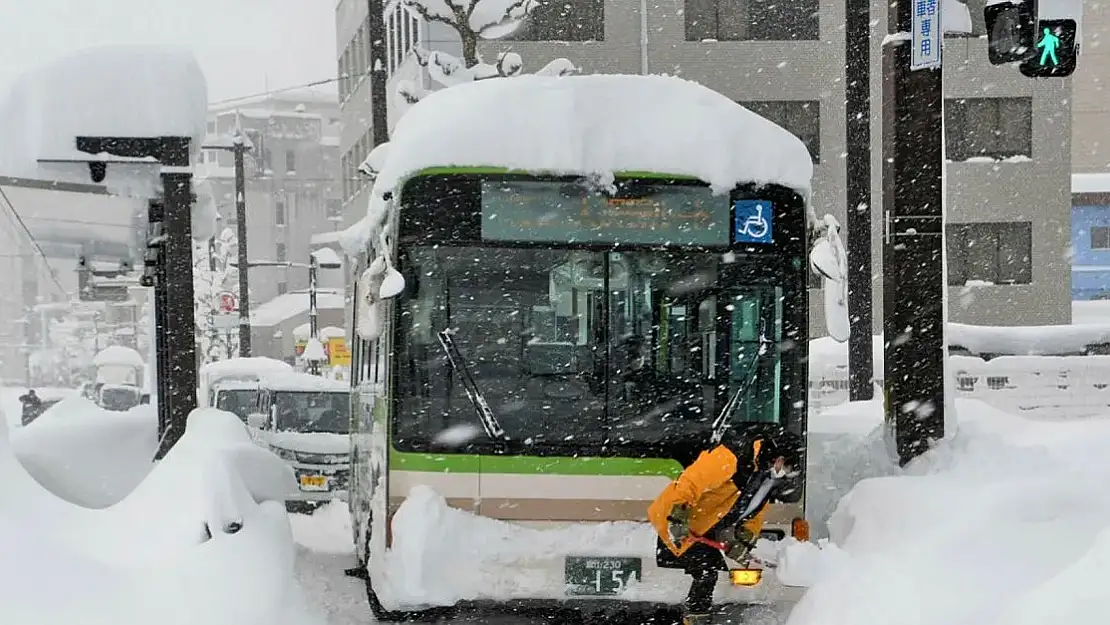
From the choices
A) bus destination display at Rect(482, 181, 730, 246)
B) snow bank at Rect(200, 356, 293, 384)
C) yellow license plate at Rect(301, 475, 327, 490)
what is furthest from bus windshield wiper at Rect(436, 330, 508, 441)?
snow bank at Rect(200, 356, 293, 384)

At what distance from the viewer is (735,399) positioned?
24.2 ft

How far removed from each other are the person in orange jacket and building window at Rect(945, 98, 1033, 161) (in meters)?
26.6

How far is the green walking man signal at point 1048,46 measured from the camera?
879cm

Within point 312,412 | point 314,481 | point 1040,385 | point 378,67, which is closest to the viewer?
point 314,481

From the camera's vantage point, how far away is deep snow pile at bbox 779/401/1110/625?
5.70m

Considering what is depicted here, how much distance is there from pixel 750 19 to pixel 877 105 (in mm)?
3811

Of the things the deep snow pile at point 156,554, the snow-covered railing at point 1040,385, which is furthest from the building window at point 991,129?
the deep snow pile at point 156,554

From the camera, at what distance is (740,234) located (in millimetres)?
7293

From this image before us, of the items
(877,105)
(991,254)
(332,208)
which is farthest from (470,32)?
(332,208)

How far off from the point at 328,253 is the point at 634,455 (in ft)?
110

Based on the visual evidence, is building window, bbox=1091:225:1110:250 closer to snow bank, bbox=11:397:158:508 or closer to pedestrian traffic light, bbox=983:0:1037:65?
pedestrian traffic light, bbox=983:0:1037:65

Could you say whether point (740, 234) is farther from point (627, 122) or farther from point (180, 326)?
point (180, 326)

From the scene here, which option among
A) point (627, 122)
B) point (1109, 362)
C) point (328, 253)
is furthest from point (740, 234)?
point (328, 253)

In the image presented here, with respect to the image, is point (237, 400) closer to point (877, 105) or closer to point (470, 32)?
point (470, 32)
